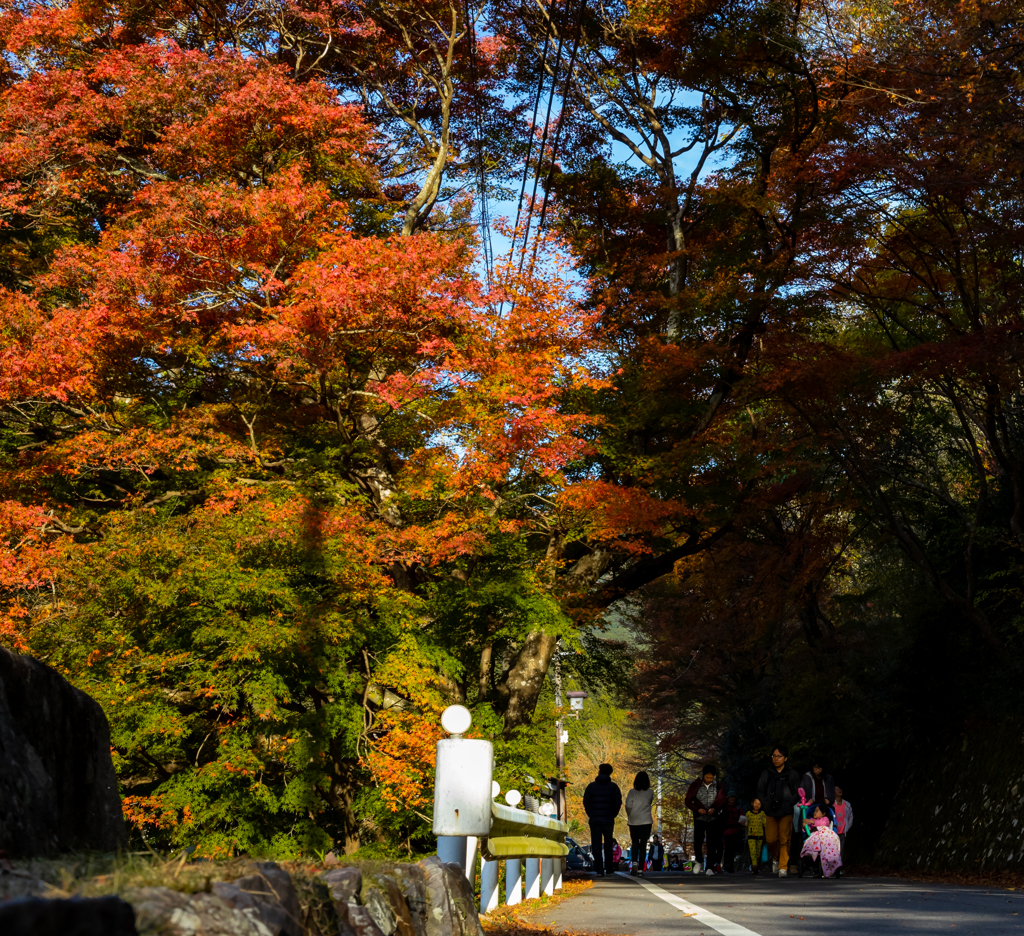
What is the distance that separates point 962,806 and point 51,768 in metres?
17.0

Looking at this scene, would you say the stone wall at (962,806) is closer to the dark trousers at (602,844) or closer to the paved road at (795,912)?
the paved road at (795,912)

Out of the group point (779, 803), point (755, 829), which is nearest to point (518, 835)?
point (779, 803)

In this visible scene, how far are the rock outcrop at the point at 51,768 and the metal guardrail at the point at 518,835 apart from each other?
8.88 feet

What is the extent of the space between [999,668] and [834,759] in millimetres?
7326

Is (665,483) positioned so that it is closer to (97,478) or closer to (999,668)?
(999,668)

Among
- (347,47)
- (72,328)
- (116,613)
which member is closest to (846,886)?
(116,613)

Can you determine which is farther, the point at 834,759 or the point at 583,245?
the point at 834,759

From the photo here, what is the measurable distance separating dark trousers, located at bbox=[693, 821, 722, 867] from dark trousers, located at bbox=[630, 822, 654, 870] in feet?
3.78

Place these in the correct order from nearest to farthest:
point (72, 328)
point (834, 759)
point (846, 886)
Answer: point (846, 886)
point (72, 328)
point (834, 759)

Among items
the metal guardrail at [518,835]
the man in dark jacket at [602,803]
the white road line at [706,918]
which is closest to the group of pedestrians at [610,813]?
the man in dark jacket at [602,803]

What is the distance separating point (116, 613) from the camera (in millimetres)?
13398

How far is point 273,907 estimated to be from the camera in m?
2.19

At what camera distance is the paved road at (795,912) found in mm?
6109

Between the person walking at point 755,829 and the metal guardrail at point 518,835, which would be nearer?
the metal guardrail at point 518,835
